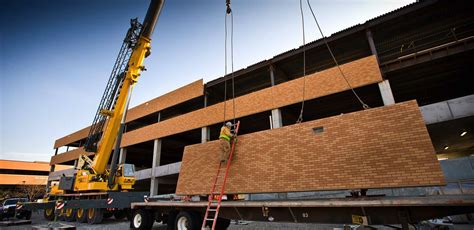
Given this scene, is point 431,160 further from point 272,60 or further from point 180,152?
point 180,152

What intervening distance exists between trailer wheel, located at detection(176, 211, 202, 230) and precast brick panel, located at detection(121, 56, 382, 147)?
9.99m

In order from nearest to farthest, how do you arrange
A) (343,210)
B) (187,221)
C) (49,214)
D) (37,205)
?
(343,210) < (187,221) < (37,205) < (49,214)

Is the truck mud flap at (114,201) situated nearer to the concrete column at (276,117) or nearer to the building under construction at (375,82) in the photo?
the building under construction at (375,82)

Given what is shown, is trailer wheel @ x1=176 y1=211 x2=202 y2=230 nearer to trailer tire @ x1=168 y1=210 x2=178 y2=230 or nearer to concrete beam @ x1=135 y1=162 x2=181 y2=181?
trailer tire @ x1=168 y1=210 x2=178 y2=230

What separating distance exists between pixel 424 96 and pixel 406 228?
18317 mm

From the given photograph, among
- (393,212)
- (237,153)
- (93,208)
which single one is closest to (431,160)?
(393,212)

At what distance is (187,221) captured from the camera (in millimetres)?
6395

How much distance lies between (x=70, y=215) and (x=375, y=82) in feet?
61.1

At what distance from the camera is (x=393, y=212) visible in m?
3.96

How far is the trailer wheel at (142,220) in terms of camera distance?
7672 mm

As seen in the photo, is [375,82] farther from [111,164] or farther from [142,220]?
[111,164]

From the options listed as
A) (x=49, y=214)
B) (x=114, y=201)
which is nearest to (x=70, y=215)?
(x=49, y=214)

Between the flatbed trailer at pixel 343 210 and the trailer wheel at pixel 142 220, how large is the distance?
1281 mm

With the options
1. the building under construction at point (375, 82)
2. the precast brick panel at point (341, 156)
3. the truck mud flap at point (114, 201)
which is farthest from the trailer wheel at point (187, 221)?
the truck mud flap at point (114, 201)
